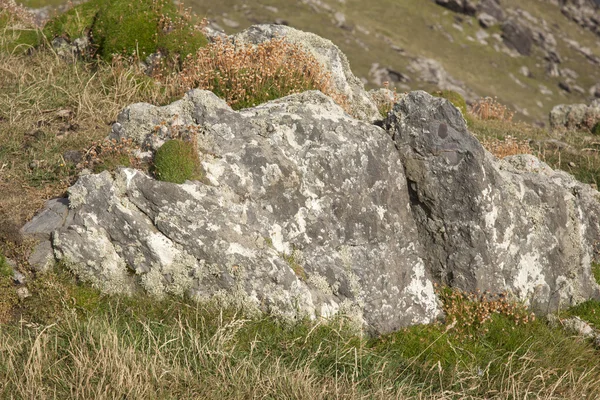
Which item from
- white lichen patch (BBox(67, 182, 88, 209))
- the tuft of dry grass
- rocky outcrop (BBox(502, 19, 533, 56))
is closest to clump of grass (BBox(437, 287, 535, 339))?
white lichen patch (BBox(67, 182, 88, 209))

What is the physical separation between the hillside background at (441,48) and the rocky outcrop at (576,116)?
3677 inches

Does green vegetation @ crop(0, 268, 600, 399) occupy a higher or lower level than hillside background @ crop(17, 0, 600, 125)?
higher

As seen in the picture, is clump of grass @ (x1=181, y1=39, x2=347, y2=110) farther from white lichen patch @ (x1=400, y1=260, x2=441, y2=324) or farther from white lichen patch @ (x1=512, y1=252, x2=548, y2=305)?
white lichen patch @ (x1=512, y1=252, x2=548, y2=305)

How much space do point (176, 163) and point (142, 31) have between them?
6571 mm

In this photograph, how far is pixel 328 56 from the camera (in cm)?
1301

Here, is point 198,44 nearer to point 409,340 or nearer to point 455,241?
point 455,241

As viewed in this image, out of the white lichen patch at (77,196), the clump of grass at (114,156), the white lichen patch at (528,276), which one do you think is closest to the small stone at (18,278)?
the white lichen patch at (77,196)

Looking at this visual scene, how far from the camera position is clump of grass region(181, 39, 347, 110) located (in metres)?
10.6

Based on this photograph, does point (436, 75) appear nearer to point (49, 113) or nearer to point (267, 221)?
point (49, 113)

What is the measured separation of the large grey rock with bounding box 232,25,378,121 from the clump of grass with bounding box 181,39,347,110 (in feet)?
1.98

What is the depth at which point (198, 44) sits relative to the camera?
12.8 m

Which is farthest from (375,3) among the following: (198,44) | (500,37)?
(198,44)

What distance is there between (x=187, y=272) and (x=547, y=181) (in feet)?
22.0

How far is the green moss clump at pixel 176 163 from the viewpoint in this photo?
7660 mm
